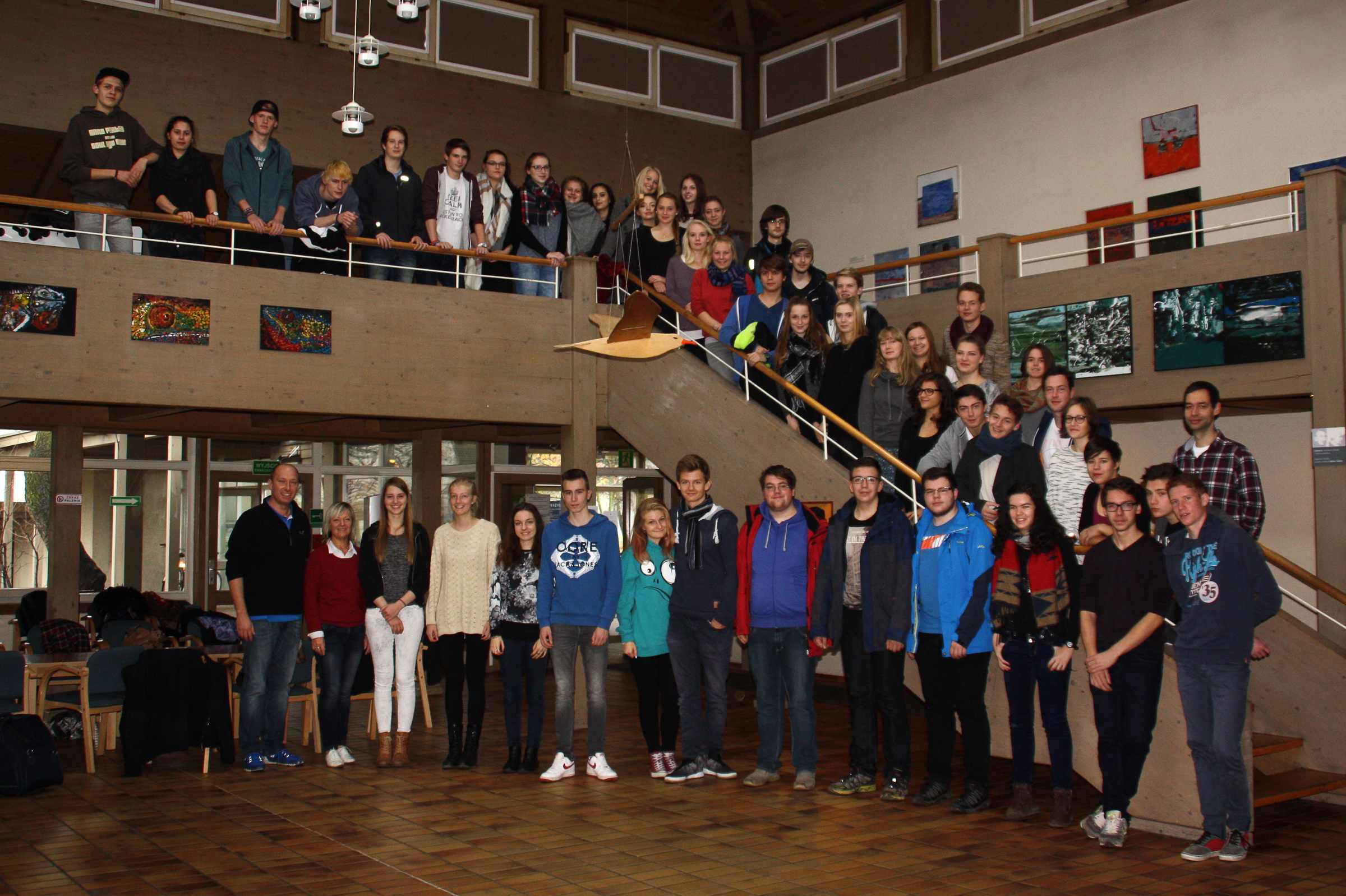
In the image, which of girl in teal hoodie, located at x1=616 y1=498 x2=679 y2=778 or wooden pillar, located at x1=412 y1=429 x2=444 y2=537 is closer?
girl in teal hoodie, located at x1=616 y1=498 x2=679 y2=778

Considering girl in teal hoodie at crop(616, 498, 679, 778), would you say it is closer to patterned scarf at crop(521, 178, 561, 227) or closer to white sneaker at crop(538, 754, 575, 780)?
white sneaker at crop(538, 754, 575, 780)

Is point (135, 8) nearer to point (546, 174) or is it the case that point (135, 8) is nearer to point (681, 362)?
point (546, 174)

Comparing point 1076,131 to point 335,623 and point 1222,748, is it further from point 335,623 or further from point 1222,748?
point 335,623

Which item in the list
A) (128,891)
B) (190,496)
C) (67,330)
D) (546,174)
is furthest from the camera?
(190,496)

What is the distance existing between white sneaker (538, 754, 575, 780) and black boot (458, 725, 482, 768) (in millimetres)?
520

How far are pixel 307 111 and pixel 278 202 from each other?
416 cm

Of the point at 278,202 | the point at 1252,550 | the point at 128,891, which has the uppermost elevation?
the point at 278,202

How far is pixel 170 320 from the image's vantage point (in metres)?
7.77

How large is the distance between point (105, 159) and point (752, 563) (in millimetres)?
5168

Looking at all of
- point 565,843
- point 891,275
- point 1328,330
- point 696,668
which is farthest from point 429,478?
point 1328,330

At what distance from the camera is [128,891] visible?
4.26 meters

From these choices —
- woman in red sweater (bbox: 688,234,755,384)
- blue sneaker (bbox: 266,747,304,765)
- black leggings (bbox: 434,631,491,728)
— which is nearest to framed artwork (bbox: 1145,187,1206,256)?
woman in red sweater (bbox: 688,234,755,384)

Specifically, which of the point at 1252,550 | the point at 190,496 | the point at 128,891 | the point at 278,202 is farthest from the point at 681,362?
the point at 190,496

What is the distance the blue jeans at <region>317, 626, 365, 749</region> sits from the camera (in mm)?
6789
